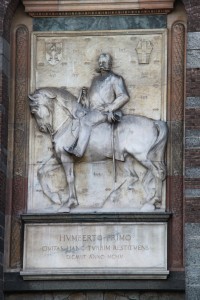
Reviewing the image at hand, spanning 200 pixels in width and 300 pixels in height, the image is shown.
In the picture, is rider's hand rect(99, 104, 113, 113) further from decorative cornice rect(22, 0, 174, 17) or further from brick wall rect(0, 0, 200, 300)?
decorative cornice rect(22, 0, 174, 17)

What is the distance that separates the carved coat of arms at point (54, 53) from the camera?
20.8 metres

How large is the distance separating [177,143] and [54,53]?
2399 millimetres

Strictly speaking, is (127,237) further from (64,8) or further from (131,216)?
(64,8)

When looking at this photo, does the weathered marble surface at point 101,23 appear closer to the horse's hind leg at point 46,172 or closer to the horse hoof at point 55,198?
the horse's hind leg at point 46,172

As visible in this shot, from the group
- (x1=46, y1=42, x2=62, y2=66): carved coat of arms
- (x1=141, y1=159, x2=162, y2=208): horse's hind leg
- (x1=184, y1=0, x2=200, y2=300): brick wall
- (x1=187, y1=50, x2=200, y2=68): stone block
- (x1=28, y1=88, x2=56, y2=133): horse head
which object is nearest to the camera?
(x1=184, y1=0, x2=200, y2=300): brick wall

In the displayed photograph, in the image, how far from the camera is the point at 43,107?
20562 millimetres

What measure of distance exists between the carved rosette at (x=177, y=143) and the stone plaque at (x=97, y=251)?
0.63ft

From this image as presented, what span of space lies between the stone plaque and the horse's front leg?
0.34 m

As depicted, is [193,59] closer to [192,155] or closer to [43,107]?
[192,155]

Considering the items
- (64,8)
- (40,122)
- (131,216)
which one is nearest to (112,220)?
(131,216)

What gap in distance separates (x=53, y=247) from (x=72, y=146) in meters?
1.56

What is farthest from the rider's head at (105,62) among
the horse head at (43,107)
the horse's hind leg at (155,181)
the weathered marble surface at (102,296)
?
the weathered marble surface at (102,296)

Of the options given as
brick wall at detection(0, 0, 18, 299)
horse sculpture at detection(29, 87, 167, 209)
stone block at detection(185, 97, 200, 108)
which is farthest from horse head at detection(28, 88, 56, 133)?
stone block at detection(185, 97, 200, 108)

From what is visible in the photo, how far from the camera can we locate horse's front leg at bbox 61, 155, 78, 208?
66.2ft
